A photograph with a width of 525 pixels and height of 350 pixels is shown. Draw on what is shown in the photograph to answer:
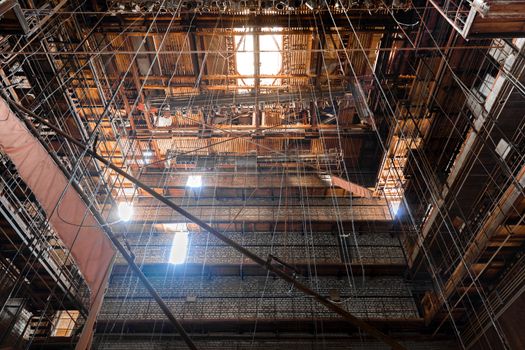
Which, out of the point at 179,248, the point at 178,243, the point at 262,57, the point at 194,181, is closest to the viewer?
the point at 262,57

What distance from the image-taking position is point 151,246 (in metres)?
12.2

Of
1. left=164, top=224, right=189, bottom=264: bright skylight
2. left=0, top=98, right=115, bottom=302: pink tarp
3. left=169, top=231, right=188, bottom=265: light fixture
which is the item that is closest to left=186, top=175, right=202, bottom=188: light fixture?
left=164, top=224, right=189, bottom=264: bright skylight

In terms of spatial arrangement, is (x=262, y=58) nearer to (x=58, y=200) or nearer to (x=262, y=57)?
(x=262, y=57)

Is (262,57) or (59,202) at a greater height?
(262,57)

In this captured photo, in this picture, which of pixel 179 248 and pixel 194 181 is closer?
pixel 179 248

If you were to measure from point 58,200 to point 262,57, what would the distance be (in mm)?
8596

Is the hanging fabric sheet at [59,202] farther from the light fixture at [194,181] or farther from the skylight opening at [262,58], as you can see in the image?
the light fixture at [194,181]

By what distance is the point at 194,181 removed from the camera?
42.7 ft

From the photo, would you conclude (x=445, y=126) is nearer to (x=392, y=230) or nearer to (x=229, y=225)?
(x=392, y=230)

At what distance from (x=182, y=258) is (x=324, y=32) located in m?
8.49

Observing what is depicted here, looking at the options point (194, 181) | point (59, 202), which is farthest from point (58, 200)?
point (194, 181)

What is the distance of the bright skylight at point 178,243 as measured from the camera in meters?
11.6

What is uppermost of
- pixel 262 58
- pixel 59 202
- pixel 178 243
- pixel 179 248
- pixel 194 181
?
pixel 262 58

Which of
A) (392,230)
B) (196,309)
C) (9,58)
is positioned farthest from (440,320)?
(9,58)
